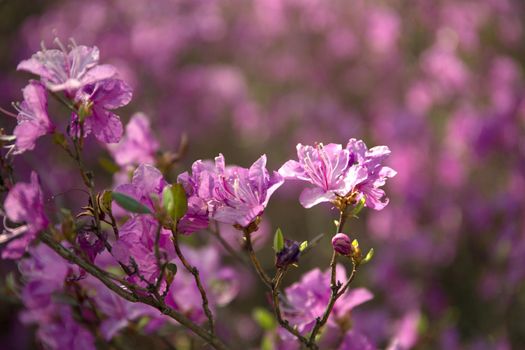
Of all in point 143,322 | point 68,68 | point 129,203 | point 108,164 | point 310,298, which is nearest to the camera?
point 129,203

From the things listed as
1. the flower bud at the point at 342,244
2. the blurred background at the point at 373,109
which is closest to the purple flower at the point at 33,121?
the flower bud at the point at 342,244

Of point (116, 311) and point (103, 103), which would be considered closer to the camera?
point (103, 103)

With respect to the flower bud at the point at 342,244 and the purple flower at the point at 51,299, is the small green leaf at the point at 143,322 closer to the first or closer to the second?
the purple flower at the point at 51,299

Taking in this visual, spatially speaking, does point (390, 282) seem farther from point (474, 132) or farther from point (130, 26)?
point (130, 26)

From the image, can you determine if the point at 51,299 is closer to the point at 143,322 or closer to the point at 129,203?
the point at 143,322

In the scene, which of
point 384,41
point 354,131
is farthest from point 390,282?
point 384,41

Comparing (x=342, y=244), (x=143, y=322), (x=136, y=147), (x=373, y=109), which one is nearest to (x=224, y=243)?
(x=143, y=322)

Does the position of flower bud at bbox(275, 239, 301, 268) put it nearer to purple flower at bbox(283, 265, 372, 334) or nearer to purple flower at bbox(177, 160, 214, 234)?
purple flower at bbox(177, 160, 214, 234)
